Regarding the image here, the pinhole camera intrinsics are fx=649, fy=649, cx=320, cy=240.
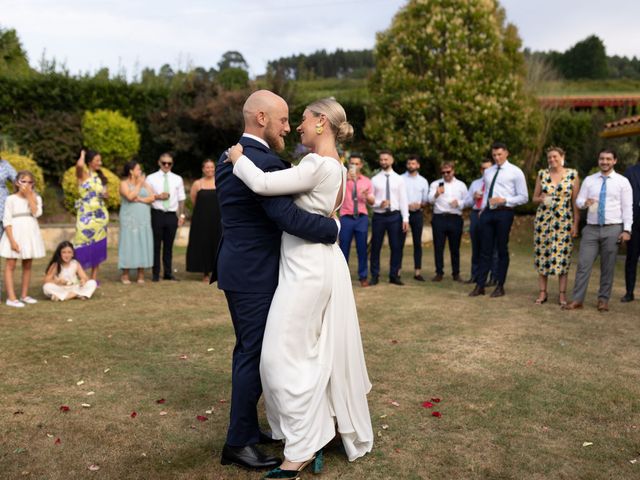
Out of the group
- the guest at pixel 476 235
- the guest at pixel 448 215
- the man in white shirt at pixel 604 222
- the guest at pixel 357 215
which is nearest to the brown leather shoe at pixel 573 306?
the man in white shirt at pixel 604 222

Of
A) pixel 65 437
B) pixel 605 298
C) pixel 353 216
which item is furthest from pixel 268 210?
pixel 353 216

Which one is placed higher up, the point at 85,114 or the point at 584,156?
the point at 85,114

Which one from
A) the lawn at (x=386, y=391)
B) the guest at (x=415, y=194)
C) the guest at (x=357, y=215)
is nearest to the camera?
the lawn at (x=386, y=391)

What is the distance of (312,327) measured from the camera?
362 centimetres

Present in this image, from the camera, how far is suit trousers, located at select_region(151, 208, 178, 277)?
10461 mm

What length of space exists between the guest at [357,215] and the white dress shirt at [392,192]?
15 centimetres

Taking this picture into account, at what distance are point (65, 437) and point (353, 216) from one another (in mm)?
6942

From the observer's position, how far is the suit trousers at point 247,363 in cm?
367

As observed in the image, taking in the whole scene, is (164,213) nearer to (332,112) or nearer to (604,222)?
(604,222)

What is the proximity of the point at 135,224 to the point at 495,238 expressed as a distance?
5496 millimetres

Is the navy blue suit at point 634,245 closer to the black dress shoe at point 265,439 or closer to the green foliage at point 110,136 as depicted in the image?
the black dress shoe at point 265,439

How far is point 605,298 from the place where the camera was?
27.1 feet

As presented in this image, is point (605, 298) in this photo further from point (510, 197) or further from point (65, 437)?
point (65, 437)

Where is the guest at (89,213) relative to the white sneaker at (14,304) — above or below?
above
